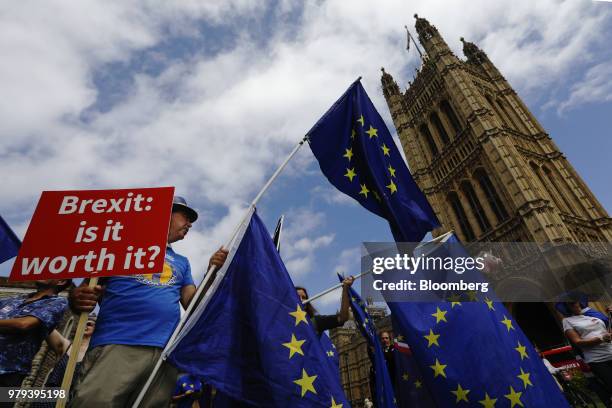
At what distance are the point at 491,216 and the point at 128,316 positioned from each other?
2488 centimetres

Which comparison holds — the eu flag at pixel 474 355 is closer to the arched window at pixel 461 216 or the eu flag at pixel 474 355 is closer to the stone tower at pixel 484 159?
the stone tower at pixel 484 159

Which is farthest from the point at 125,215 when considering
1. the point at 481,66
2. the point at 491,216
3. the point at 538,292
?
the point at 481,66

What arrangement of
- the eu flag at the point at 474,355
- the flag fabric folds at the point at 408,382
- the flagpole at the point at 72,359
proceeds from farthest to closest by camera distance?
the flag fabric folds at the point at 408,382, the eu flag at the point at 474,355, the flagpole at the point at 72,359

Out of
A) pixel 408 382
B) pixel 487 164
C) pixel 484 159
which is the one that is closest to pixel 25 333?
pixel 408 382

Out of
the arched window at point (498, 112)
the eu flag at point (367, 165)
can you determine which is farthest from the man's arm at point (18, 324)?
the arched window at point (498, 112)

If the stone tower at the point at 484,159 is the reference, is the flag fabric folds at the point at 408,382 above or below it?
below

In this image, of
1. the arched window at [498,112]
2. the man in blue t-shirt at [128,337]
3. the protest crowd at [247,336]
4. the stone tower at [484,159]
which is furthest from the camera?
the arched window at [498,112]

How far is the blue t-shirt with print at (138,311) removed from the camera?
233cm

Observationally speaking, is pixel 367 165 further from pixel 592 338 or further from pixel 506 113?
pixel 506 113

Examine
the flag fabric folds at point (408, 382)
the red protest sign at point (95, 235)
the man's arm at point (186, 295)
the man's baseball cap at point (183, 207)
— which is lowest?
the flag fabric folds at point (408, 382)

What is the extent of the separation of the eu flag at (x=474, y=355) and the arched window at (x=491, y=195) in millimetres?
21065

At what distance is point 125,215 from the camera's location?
8.59ft

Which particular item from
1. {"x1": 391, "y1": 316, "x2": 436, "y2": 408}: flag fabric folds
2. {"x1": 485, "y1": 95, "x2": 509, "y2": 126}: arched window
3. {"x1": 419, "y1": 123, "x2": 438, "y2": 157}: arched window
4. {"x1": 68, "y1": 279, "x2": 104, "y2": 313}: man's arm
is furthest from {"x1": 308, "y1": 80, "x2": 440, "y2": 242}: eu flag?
{"x1": 419, "y1": 123, "x2": 438, "y2": 157}: arched window

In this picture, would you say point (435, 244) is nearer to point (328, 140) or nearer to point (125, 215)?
point (328, 140)
